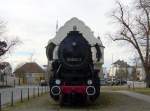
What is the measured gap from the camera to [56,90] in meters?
25.3

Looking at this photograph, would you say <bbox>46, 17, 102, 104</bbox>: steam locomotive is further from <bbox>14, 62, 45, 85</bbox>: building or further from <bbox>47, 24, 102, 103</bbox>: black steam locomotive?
<bbox>14, 62, 45, 85</bbox>: building

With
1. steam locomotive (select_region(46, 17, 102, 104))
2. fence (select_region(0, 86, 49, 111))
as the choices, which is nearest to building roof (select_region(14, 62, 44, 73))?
fence (select_region(0, 86, 49, 111))

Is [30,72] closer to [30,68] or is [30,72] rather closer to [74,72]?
[30,68]

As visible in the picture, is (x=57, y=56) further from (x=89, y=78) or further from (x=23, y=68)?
(x=23, y=68)

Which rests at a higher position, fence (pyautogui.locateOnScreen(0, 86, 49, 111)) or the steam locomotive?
the steam locomotive

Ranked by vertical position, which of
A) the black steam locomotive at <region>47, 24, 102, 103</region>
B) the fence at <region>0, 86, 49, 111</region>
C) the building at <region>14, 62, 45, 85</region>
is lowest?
the fence at <region>0, 86, 49, 111</region>

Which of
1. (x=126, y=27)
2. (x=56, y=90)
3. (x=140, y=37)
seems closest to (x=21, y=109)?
(x=56, y=90)

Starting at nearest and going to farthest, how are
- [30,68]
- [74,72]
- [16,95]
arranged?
[74,72] → [16,95] → [30,68]

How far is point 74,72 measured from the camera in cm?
2597

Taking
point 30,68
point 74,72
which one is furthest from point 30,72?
point 74,72

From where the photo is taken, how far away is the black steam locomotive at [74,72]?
25.3 meters

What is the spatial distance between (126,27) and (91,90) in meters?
55.1

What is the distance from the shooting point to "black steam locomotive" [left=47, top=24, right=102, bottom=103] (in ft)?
83.1

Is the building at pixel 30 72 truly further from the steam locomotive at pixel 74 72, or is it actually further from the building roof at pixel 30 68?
the steam locomotive at pixel 74 72
